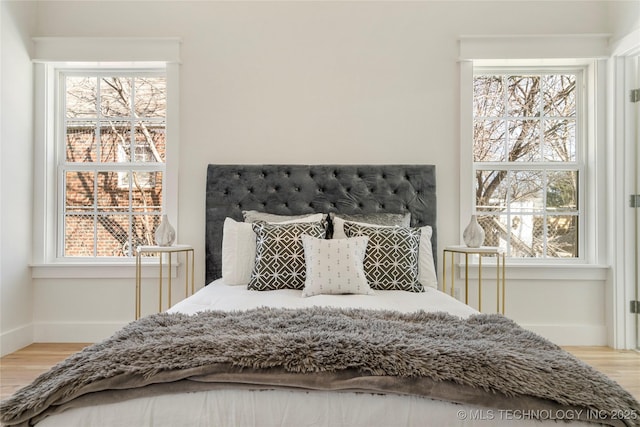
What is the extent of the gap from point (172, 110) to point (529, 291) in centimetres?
312

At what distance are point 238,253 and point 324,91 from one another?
146cm

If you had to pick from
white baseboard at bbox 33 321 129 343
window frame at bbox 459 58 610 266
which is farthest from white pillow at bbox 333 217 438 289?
white baseboard at bbox 33 321 129 343

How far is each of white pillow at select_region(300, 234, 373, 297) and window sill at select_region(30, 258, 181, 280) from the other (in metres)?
1.42

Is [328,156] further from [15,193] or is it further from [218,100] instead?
[15,193]

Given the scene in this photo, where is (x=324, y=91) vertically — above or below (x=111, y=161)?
above

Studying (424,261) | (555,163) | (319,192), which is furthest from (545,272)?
(319,192)

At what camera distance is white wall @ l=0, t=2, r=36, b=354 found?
317 centimetres

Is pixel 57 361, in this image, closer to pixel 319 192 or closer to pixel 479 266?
pixel 319 192

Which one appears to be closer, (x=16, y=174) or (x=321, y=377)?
(x=321, y=377)

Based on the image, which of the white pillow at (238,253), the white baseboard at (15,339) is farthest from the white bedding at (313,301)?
the white baseboard at (15,339)

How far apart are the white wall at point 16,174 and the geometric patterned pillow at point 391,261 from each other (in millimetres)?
2577

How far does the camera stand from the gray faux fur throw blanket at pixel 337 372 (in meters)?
1.23

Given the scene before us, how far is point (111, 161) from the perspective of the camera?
365 centimetres

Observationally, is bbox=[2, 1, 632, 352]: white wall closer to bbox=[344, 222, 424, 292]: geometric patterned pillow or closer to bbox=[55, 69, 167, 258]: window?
bbox=[55, 69, 167, 258]: window
